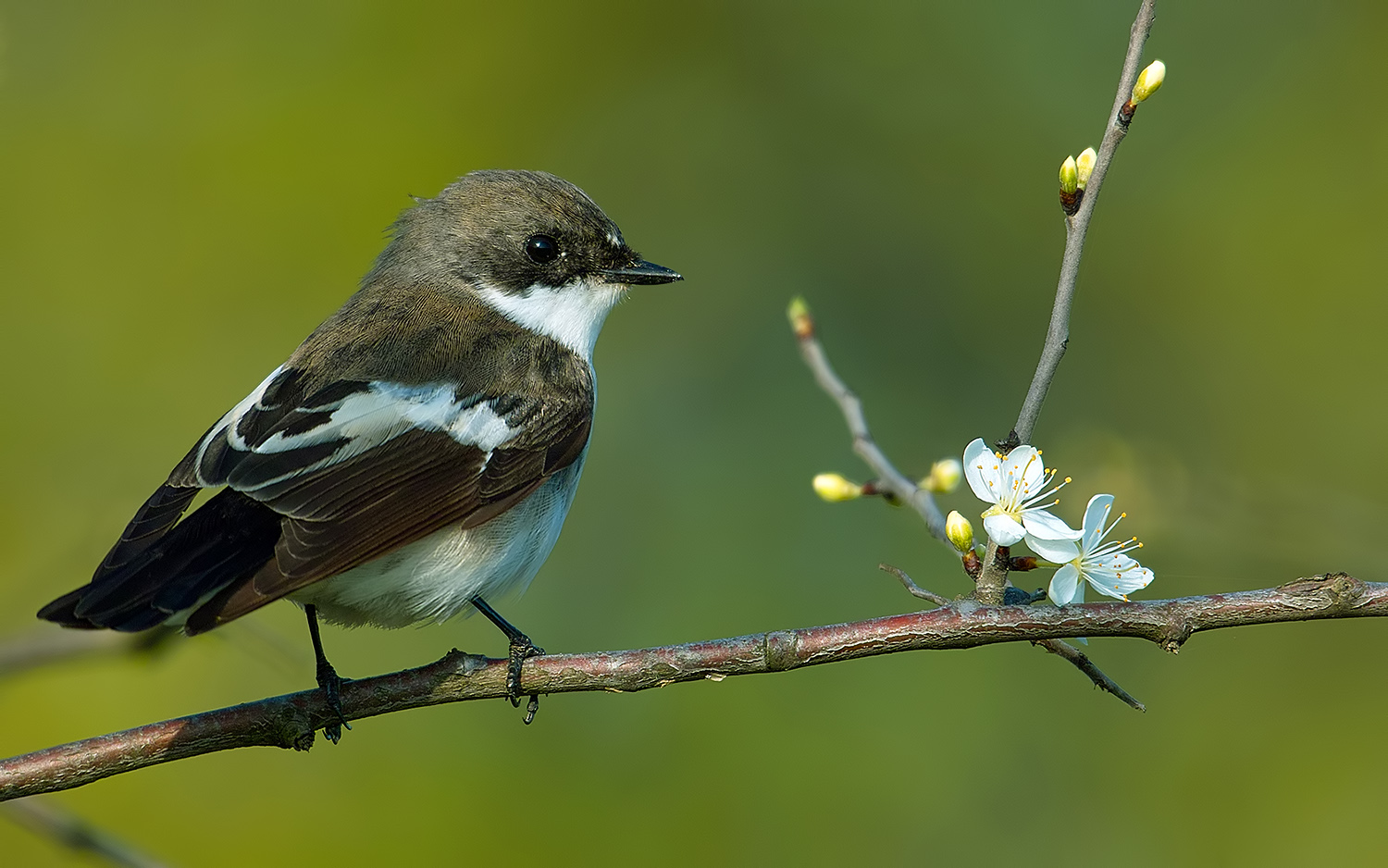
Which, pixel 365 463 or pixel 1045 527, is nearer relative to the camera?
pixel 1045 527

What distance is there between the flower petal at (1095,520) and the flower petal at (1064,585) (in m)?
0.06

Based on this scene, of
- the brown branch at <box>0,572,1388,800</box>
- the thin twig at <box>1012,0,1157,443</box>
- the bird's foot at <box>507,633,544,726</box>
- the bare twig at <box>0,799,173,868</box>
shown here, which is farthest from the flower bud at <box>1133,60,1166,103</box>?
the bare twig at <box>0,799,173,868</box>

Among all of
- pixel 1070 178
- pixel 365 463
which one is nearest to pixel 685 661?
Result: pixel 365 463

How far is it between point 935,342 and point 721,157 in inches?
64.0

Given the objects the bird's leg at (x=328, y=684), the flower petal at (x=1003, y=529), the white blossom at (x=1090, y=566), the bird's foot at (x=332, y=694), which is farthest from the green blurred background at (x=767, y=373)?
the flower petal at (x=1003, y=529)

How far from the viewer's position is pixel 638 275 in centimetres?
461

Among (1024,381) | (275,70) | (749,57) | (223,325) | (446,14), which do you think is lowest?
(223,325)

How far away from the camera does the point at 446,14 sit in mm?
6273

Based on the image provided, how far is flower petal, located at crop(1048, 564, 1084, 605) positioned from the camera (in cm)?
253

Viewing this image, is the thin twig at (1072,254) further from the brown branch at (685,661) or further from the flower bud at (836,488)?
the flower bud at (836,488)

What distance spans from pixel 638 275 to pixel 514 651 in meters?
1.68

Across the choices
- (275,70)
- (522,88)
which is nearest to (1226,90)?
(522,88)

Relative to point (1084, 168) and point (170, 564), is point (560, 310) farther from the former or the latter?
point (1084, 168)

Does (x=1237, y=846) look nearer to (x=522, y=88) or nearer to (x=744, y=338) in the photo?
(x=744, y=338)
